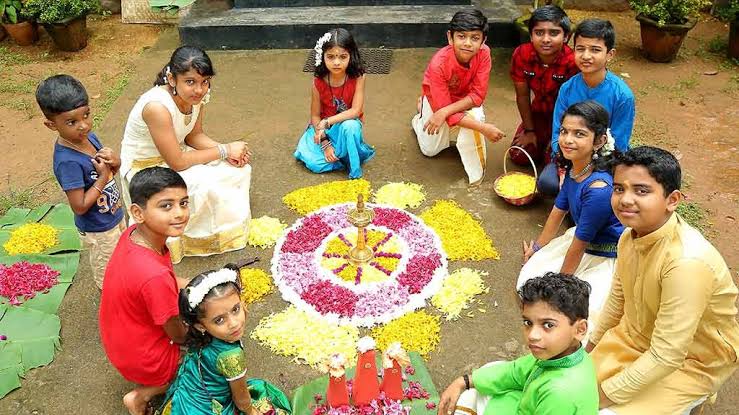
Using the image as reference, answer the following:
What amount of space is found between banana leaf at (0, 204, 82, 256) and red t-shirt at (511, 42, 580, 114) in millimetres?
3895

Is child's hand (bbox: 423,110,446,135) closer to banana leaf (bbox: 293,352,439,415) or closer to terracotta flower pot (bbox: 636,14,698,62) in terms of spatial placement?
banana leaf (bbox: 293,352,439,415)

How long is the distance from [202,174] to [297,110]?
7.66ft

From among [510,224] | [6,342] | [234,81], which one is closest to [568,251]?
[510,224]

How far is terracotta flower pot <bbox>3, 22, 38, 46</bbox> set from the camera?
808cm

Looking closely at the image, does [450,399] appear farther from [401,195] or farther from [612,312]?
[401,195]

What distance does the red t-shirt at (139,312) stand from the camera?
A: 301 centimetres

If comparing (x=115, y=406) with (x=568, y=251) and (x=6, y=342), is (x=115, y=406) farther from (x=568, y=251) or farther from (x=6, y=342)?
(x=568, y=251)

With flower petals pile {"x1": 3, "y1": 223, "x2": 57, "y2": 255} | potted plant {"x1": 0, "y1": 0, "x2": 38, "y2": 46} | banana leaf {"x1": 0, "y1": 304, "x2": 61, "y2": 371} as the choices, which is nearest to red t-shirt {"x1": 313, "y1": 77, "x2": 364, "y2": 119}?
flower petals pile {"x1": 3, "y1": 223, "x2": 57, "y2": 255}

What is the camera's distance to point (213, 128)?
6.28 metres

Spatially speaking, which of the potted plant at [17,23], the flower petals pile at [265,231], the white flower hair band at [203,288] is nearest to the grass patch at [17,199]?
the flower petals pile at [265,231]

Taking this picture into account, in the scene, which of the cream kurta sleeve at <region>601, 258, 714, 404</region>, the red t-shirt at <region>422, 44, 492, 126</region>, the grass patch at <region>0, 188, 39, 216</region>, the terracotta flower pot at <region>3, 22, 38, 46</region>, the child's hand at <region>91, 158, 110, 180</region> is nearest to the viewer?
the cream kurta sleeve at <region>601, 258, 714, 404</region>

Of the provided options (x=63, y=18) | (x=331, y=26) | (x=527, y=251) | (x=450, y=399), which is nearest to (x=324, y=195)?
(x=527, y=251)

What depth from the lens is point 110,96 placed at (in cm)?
688

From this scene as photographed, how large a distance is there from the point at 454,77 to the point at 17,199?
3.95 metres
